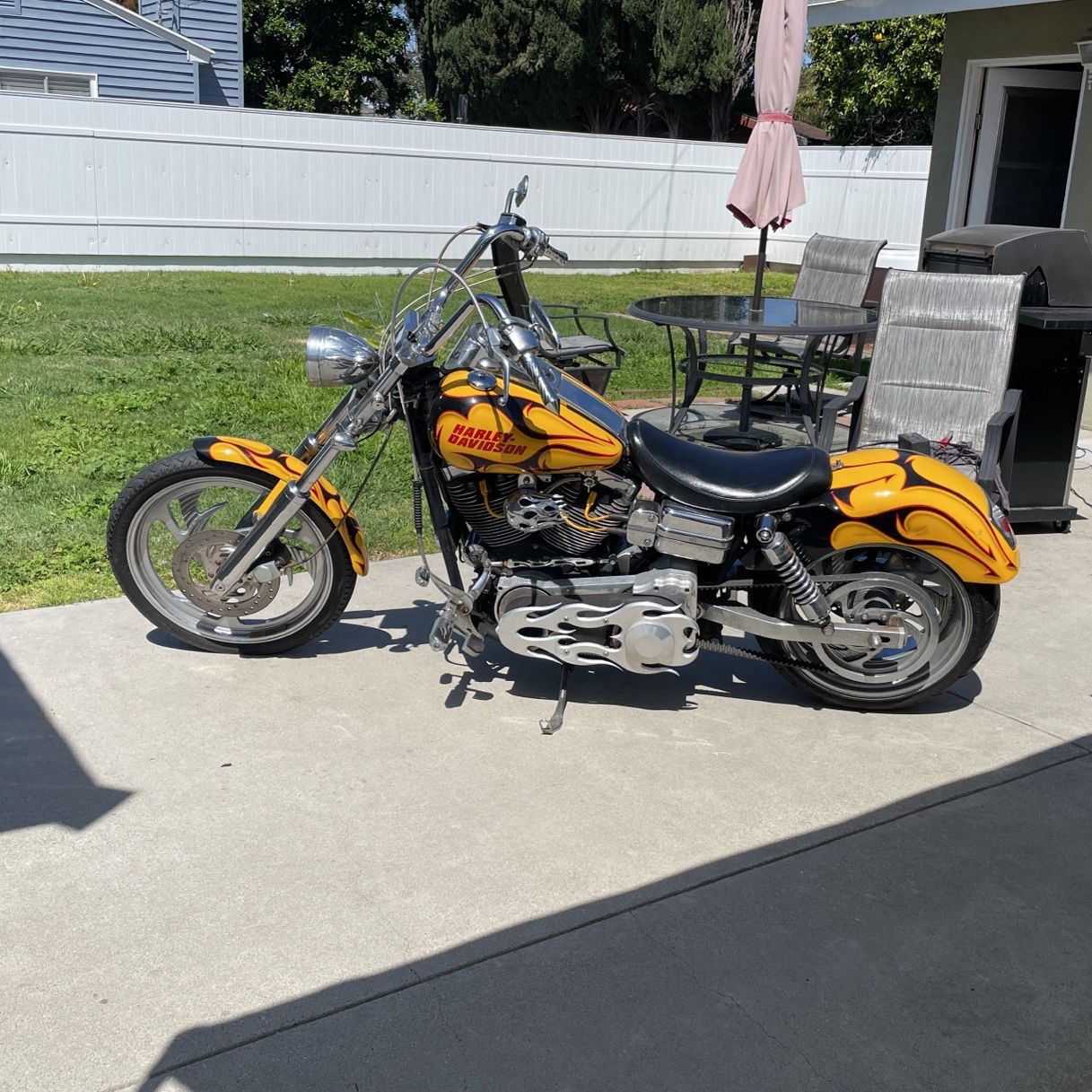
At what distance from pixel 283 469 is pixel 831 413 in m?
2.65

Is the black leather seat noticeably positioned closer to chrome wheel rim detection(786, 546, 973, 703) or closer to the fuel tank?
the fuel tank

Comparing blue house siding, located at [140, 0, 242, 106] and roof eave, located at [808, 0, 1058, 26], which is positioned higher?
blue house siding, located at [140, 0, 242, 106]

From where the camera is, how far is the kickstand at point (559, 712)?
3719 millimetres

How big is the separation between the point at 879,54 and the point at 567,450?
19873 millimetres

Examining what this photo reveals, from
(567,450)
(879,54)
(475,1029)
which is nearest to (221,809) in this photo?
(475,1029)

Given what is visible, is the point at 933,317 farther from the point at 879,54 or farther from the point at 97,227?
A: the point at 879,54

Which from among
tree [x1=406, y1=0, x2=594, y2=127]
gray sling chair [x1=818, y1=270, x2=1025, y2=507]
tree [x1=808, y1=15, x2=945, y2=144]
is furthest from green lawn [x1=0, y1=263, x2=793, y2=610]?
tree [x1=406, y1=0, x2=594, y2=127]

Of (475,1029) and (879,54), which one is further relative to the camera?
(879,54)

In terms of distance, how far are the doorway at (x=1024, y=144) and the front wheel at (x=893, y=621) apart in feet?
23.0

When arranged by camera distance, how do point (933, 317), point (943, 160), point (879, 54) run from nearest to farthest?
1. point (933, 317)
2. point (943, 160)
3. point (879, 54)

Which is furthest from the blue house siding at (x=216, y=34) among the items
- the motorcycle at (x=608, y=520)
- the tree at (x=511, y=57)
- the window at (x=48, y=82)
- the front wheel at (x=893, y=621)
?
the front wheel at (x=893, y=621)

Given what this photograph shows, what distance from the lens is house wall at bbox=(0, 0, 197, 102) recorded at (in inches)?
669

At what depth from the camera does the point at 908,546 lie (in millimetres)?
3691

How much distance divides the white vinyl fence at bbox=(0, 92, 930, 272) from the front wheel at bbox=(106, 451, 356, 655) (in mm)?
10794
